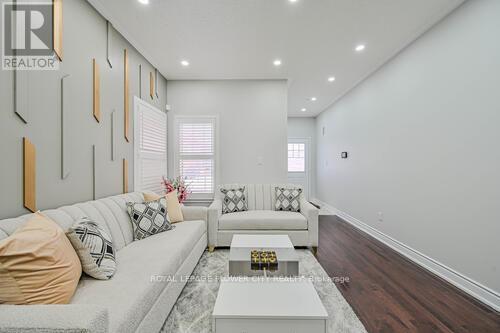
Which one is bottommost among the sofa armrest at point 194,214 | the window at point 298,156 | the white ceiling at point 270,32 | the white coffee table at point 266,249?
the white coffee table at point 266,249

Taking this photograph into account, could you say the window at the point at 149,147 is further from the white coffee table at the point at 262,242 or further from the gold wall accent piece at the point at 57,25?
the white coffee table at the point at 262,242

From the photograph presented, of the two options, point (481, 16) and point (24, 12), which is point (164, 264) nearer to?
point (24, 12)

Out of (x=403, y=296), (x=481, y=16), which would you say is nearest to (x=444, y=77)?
(x=481, y=16)

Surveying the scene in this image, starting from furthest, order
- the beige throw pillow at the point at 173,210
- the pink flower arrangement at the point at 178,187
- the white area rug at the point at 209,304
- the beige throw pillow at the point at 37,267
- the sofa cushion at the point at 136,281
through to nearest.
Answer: the pink flower arrangement at the point at 178,187, the beige throw pillow at the point at 173,210, the white area rug at the point at 209,304, the sofa cushion at the point at 136,281, the beige throw pillow at the point at 37,267

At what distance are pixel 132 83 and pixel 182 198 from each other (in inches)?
75.8

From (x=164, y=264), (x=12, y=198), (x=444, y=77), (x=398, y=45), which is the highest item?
(x=398, y=45)

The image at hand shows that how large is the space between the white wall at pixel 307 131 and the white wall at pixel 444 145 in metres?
3.40

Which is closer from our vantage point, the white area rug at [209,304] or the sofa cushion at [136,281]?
the sofa cushion at [136,281]

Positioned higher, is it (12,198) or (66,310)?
(12,198)

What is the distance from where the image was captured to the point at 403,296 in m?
2.03

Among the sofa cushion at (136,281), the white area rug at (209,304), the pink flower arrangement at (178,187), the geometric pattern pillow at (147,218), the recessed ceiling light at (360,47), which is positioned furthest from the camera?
the pink flower arrangement at (178,187)

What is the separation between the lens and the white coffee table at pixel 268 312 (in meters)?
1.21

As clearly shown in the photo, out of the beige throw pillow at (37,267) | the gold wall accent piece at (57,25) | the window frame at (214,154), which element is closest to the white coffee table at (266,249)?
the beige throw pillow at (37,267)

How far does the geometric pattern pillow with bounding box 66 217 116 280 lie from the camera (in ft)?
4.63
